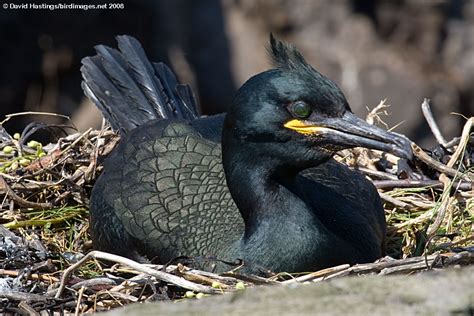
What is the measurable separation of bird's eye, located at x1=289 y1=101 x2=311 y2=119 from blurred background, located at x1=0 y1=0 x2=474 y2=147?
32.2 ft

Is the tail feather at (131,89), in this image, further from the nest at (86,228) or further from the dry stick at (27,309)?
the dry stick at (27,309)

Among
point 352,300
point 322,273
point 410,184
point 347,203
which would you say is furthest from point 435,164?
point 352,300

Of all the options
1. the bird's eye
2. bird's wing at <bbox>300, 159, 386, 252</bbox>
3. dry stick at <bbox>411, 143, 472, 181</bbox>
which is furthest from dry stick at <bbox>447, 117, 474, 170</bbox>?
the bird's eye

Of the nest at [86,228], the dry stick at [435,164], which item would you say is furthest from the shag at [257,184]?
the dry stick at [435,164]

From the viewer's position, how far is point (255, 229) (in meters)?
6.71

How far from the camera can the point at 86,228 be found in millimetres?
7855

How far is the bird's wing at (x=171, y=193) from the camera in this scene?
686 cm

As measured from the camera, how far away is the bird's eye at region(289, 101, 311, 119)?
6.41 m

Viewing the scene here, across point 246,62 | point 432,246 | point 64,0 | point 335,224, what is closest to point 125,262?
point 335,224

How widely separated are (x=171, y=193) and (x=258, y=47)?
11125 millimetres

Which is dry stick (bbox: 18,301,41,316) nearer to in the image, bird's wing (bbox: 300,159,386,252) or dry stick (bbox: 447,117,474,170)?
bird's wing (bbox: 300,159,386,252)

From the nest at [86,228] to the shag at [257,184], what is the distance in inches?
8.2

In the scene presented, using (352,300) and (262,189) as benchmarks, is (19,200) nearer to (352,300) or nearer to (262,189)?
(262,189)

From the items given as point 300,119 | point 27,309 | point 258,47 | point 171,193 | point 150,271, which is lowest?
point 27,309
